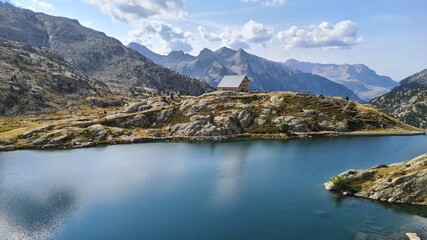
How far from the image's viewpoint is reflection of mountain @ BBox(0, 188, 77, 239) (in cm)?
7081

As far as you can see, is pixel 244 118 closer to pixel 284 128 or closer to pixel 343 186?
pixel 284 128

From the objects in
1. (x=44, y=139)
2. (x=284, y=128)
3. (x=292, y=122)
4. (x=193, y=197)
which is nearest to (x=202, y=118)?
(x=284, y=128)

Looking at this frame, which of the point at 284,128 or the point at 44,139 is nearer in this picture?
the point at 44,139

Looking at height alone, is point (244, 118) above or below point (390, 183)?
above

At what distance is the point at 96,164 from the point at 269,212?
7359 centimetres

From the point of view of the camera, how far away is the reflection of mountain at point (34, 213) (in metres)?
70.8

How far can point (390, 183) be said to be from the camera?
88125 millimetres

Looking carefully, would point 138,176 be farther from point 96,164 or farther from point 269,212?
point 269,212

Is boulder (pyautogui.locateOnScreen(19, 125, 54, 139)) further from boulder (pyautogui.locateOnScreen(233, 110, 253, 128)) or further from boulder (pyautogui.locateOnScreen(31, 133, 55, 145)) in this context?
boulder (pyautogui.locateOnScreen(233, 110, 253, 128))

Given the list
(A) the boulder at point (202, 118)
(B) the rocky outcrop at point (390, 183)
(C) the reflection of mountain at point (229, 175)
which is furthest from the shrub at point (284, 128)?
(B) the rocky outcrop at point (390, 183)

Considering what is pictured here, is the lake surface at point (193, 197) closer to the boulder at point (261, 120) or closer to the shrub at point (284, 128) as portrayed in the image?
the shrub at point (284, 128)

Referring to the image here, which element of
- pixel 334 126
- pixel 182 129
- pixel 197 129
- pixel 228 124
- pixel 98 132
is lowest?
pixel 98 132

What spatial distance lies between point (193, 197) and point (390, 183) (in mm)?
48004

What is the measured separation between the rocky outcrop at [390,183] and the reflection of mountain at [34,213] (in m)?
65.9
